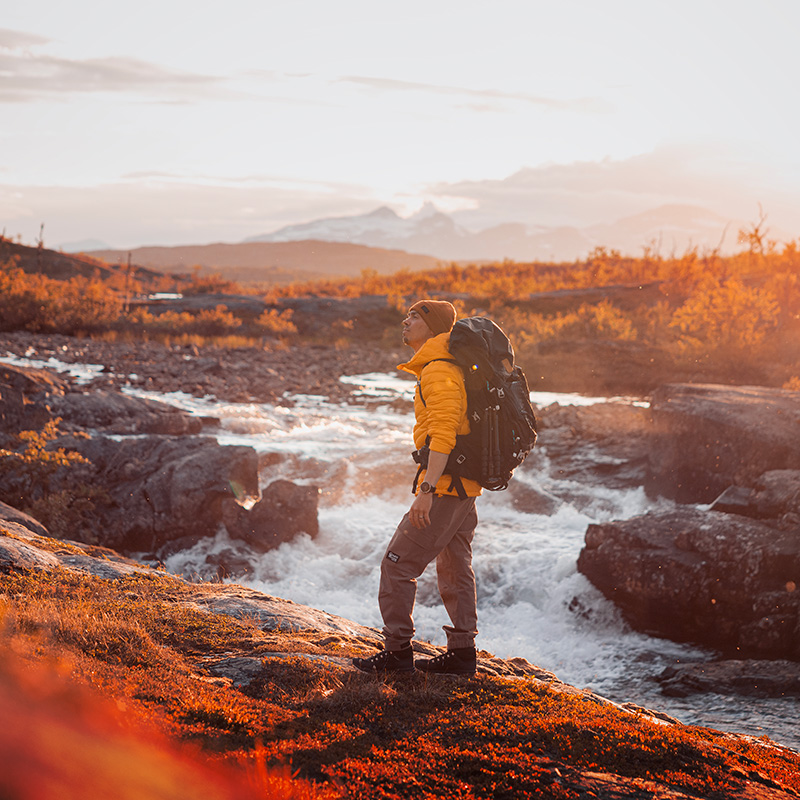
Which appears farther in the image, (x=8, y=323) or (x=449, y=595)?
(x=8, y=323)

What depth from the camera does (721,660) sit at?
5695 millimetres

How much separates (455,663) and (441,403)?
4.84 ft

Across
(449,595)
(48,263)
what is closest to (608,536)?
(449,595)

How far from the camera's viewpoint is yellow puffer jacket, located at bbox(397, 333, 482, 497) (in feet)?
11.5

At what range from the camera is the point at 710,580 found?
6141 mm

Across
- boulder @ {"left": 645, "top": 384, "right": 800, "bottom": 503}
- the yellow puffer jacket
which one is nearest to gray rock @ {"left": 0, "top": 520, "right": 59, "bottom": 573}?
the yellow puffer jacket

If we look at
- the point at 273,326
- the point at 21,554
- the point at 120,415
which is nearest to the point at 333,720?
the point at 21,554

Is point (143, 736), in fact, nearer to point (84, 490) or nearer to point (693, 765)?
point (693, 765)

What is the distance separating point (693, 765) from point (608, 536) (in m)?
4.29

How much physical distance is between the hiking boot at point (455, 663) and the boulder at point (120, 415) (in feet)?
23.9

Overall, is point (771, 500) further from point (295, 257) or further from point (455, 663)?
point (295, 257)

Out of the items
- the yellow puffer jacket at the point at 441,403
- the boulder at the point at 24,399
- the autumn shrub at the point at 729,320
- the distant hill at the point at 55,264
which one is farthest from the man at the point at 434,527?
the distant hill at the point at 55,264

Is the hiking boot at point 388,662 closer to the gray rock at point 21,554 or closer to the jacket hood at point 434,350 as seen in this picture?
the jacket hood at point 434,350

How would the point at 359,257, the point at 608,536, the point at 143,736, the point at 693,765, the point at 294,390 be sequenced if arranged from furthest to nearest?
the point at 359,257 → the point at 294,390 → the point at 608,536 → the point at 693,765 → the point at 143,736
